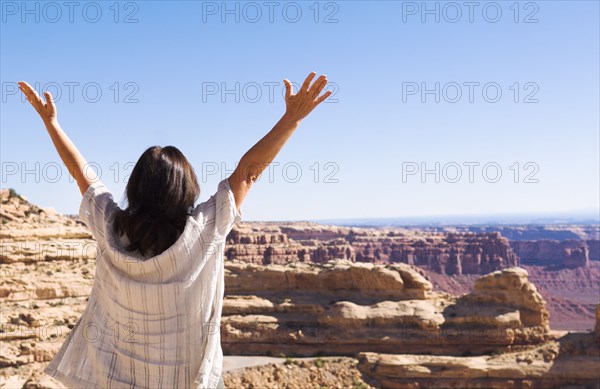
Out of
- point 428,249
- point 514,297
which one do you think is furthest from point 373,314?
point 428,249

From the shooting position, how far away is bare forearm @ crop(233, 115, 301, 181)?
103 inches

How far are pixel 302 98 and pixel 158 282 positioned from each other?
103 cm

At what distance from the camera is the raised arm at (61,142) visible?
2.76m

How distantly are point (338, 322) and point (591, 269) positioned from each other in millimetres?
96065

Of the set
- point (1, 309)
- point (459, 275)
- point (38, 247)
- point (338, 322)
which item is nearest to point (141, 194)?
point (1, 309)

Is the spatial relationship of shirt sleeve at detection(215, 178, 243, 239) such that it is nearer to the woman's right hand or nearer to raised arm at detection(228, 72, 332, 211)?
raised arm at detection(228, 72, 332, 211)

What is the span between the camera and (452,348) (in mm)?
34375

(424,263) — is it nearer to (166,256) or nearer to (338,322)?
(338,322)

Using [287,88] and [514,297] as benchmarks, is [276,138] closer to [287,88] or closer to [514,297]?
[287,88]

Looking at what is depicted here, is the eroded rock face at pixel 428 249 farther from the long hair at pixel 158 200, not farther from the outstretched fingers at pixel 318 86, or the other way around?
the long hair at pixel 158 200

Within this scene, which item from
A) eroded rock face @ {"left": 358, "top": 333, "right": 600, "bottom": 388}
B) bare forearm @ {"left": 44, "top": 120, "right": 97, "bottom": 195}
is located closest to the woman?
bare forearm @ {"left": 44, "top": 120, "right": 97, "bottom": 195}

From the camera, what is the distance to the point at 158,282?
2.49 meters

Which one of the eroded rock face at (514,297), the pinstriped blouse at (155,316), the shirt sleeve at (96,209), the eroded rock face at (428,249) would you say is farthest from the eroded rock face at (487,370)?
the eroded rock face at (428,249)

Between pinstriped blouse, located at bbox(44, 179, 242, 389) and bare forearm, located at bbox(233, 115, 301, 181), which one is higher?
bare forearm, located at bbox(233, 115, 301, 181)
